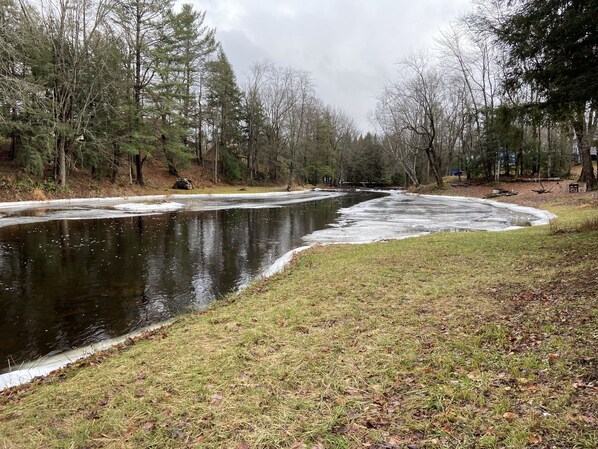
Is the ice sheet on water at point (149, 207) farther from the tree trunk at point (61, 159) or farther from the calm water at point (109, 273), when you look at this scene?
the tree trunk at point (61, 159)

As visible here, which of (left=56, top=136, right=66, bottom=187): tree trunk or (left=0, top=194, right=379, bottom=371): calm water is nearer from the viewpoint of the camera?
(left=0, top=194, right=379, bottom=371): calm water

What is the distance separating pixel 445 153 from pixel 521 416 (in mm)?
60637

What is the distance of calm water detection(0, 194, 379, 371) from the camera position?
5.33 meters

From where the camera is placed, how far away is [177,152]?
1415 inches

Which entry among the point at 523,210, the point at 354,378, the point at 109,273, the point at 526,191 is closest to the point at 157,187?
the point at 109,273

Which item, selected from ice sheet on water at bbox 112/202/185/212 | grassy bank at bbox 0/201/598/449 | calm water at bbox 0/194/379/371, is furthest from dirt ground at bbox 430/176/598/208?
ice sheet on water at bbox 112/202/185/212

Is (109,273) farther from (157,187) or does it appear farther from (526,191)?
(526,191)

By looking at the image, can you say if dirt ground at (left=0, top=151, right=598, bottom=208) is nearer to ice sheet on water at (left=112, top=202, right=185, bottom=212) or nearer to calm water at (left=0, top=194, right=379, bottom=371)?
ice sheet on water at (left=112, top=202, right=185, bottom=212)

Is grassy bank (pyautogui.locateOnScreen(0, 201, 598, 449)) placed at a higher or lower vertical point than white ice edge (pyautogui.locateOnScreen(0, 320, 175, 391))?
higher

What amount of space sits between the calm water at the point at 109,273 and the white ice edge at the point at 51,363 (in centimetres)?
20

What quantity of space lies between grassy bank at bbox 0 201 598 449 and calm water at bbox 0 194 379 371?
1.27 meters

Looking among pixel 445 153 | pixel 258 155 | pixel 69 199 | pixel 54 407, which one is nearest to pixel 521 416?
pixel 54 407

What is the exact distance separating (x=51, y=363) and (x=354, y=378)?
11.5ft

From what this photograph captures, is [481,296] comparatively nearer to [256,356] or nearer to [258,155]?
[256,356]
